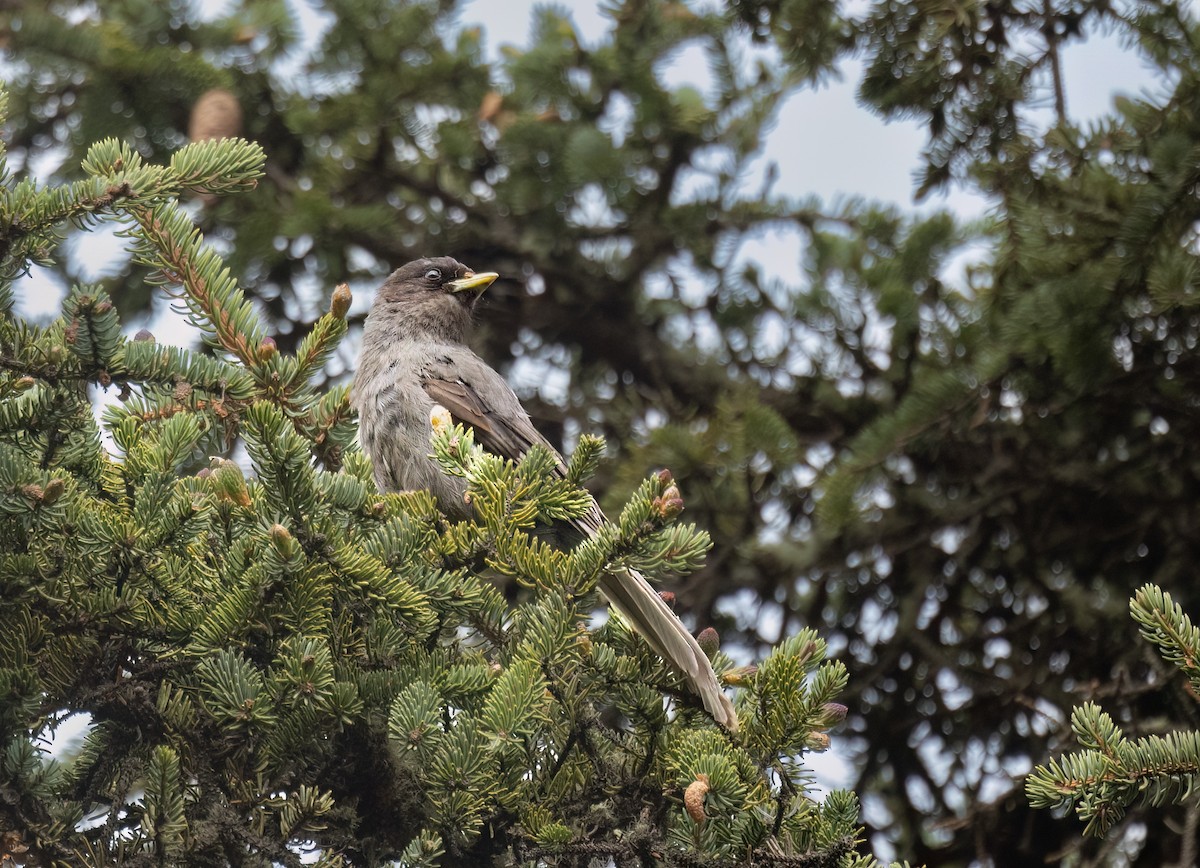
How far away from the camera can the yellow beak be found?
5.47 m

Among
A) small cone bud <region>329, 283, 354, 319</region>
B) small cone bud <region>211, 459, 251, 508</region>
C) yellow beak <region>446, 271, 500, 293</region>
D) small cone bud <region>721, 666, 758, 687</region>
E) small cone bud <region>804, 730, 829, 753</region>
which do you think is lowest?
small cone bud <region>804, 730, 829, 753</region>

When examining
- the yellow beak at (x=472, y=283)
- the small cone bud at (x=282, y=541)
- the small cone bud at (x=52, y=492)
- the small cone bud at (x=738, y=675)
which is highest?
the yellow beak at (x=472, y=283)

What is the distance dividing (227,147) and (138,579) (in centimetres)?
100

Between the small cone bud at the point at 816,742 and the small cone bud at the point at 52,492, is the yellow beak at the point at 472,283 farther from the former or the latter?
the small cone bud at the point at 816,742

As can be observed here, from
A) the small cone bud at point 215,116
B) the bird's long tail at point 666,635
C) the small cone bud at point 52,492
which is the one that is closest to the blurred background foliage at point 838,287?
the small cone bud at point 215,116

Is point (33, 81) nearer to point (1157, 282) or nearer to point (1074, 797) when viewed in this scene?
point (1157, 282)

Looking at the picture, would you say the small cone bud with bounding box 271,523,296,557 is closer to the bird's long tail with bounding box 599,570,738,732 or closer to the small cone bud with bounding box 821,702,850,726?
the bird's long tail with bounding box 599,570,738,732

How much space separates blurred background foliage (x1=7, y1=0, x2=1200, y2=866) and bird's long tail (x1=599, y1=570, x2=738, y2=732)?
4.61ft

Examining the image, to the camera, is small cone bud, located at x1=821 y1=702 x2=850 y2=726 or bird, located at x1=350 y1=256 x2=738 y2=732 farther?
bird, located at x1=350 y1=256 x2=738 y2=732

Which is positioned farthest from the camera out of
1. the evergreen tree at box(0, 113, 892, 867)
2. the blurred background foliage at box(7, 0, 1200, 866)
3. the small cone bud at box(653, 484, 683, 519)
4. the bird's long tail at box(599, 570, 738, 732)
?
the blurred background foliage at box(7, 0, 1200, 866)

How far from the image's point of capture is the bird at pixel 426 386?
4.61 metres

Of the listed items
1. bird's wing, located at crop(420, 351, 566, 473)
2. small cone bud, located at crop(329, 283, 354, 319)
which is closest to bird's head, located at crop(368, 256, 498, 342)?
bird's wing, located at crop(420, 351, 566, 473)

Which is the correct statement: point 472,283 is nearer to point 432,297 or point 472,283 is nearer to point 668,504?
point 432,297

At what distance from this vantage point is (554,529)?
→ 4254 mm
